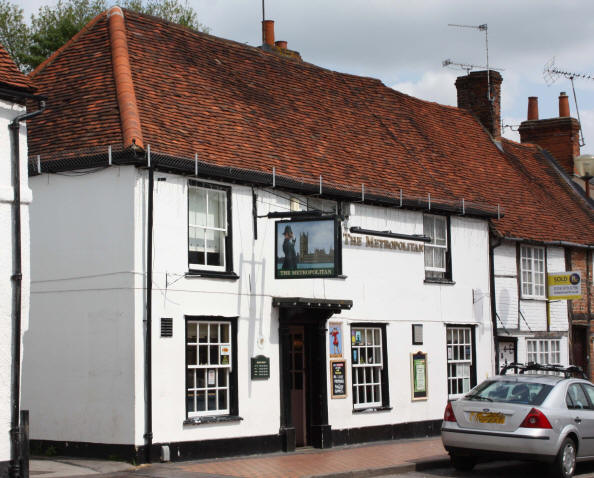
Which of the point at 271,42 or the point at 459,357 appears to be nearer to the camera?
the point at 459,357

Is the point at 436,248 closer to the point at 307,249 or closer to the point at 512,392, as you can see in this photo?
the point at 307,249

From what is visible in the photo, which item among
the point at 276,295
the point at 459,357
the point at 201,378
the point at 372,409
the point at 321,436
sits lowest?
the point at 321,436

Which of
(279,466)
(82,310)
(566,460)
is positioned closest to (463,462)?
(566,460)

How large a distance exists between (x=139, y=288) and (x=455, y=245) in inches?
356

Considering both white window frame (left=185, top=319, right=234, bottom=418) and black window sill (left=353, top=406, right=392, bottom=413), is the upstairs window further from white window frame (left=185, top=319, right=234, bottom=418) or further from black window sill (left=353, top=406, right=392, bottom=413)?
white window frame (left=185, top=319, right=234, bottom=418)

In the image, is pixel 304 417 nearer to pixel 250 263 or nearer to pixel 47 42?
pixel 250 263

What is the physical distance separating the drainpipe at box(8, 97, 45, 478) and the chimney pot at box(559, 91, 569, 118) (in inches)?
915

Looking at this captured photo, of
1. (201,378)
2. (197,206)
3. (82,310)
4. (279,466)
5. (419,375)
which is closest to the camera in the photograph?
(279,466)

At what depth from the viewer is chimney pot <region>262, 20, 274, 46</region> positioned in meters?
26.2

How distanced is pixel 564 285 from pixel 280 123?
29.2 ft

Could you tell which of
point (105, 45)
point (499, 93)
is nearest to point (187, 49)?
point (105, 45)

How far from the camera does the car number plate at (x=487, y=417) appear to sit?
14.5 metres

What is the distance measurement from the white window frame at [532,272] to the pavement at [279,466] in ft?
25.5

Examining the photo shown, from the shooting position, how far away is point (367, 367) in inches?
789
